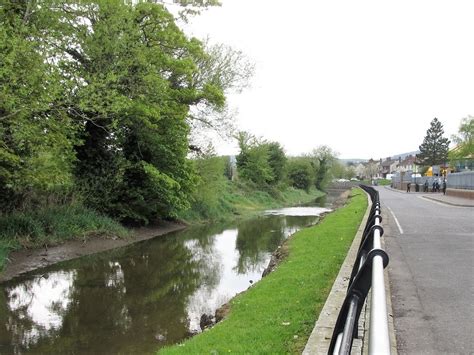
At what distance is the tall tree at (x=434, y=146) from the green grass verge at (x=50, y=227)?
99884 mm

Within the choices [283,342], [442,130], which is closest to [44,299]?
[283,342]

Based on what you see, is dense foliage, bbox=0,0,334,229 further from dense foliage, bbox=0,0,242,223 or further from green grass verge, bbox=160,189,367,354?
green grass verge, bbox=160,189,367,354

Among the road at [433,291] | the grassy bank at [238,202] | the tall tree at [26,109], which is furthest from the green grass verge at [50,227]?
the road at [433,291]

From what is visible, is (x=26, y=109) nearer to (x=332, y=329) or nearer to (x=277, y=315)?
(x=277, y=315)

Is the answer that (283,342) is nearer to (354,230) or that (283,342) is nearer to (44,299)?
(44,299)

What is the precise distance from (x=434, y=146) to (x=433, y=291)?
110 m

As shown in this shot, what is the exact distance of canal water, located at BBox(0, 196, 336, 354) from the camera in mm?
9109

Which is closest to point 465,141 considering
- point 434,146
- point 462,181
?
point 434,146

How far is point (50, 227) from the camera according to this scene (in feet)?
61.9

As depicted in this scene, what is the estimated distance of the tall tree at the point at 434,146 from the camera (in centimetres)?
10706

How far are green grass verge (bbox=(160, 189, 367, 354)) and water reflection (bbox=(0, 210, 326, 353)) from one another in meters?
1.62

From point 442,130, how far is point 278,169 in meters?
62.9

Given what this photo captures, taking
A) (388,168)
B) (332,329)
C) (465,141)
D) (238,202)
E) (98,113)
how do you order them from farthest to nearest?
(388,168) → (465,141) → (238,202) → (98,113) → (332,329)

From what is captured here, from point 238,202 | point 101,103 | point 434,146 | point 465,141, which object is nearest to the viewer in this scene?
point 101,103
